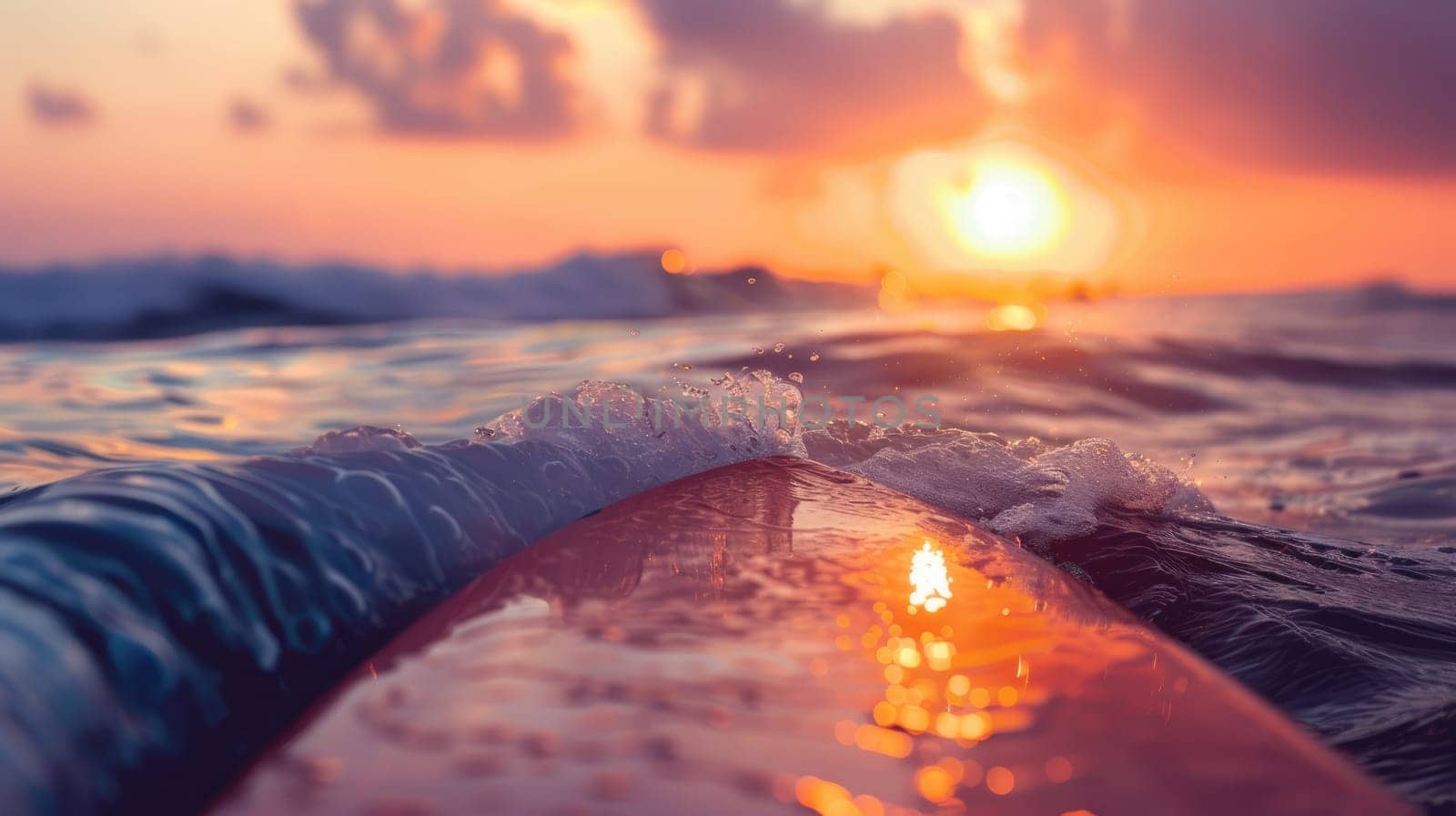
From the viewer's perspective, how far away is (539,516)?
186 cm

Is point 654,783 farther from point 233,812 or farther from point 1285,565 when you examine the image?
point 1285,565

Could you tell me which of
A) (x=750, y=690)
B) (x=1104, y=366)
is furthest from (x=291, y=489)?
(x=1104, y=366)

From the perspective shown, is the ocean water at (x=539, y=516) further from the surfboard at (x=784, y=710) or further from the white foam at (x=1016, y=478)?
the surfboard at (x=784, y=710)

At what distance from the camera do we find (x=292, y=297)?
1562 centimetres

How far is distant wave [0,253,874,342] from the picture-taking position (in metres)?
14.4

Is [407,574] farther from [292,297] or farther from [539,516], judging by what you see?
[292,297]

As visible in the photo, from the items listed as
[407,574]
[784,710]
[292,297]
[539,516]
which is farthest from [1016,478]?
[292,297]

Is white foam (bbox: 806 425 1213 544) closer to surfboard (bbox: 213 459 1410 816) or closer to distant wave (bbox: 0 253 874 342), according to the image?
surfboard (bbox: 213 459 1410 816)

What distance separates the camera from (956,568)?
5.02 ft

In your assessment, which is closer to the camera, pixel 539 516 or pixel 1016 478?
pixel 539 516

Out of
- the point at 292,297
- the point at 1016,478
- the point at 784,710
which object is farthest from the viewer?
the point at 292,297

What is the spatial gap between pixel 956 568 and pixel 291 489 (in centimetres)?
104

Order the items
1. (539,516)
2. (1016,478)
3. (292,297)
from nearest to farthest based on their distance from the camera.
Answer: (539,516) < (1016,478) < (292,297)

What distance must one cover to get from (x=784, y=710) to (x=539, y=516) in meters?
0.98
